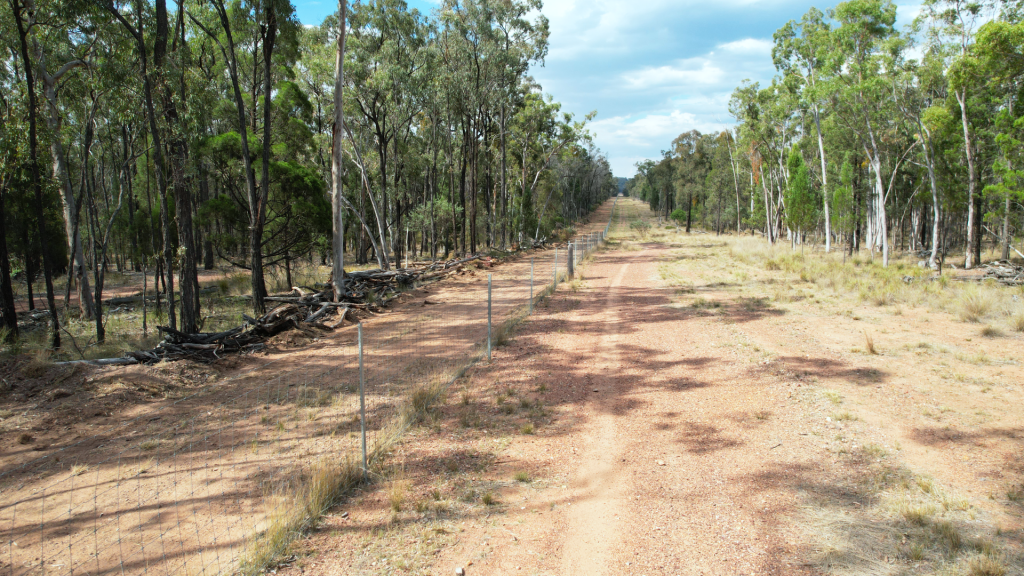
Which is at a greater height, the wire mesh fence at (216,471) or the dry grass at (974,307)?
the dry grass at (974,307)

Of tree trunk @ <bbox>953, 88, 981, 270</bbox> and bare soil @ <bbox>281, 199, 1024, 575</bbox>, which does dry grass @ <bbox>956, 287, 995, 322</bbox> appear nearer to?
bare soil @ <bbox>281, 199, 1024, 575</bbox>

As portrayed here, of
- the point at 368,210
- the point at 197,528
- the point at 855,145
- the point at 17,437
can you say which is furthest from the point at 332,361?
the point at 855,145

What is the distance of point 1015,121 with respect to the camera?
19328 millimetres

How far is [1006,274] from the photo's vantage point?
21.3 metres

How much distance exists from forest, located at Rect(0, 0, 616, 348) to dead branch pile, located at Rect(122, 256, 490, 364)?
100 cm

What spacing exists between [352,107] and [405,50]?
12.1ft

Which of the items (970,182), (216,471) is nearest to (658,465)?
(216,471)

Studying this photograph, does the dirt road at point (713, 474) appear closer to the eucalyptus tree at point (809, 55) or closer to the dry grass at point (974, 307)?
the dry grass at point (974, 307)

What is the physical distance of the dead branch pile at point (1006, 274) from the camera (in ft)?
65.0

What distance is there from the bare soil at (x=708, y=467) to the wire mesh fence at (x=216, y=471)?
1.35ft

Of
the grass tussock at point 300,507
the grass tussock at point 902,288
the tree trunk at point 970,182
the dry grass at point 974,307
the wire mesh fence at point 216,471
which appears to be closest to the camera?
the grass tussock at point 300,507

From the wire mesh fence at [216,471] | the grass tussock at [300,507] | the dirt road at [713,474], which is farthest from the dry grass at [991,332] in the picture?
the grass tussock at [300,507]

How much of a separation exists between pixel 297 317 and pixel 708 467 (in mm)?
10566

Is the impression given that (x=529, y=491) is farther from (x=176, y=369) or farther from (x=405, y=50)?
(x=405, y=50)
